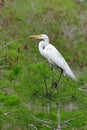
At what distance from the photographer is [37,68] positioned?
5.46m

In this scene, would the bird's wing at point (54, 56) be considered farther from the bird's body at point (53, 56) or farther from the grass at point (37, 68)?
the grass at point (37, 68)

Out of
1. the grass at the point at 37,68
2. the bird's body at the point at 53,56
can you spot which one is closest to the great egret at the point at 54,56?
the bird's body at the point at 53,56

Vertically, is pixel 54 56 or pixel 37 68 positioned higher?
pixel 37 68

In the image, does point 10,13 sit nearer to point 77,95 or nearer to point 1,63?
point 1,63

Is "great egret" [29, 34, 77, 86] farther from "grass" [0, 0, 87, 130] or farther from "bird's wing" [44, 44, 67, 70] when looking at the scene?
"grass" [0, 0, 87, 130]

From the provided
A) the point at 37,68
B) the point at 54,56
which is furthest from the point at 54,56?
the point at 37,68

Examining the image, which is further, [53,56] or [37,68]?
[53,56]

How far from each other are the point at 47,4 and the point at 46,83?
704cm

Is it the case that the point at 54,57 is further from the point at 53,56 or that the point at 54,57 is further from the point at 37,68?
the point at 37,68

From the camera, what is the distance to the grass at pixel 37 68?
559 centimetres

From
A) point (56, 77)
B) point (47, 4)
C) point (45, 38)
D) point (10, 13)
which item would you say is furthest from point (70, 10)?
point (56, 77)

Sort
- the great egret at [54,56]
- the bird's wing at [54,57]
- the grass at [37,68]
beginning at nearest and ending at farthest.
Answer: the grass at [37,68]
the great egret at [54,56]
the bird's wing at [54,57]

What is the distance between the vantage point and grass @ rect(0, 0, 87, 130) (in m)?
5.59

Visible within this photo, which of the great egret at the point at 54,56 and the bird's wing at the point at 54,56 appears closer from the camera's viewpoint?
the great egret at the point at 54,56
